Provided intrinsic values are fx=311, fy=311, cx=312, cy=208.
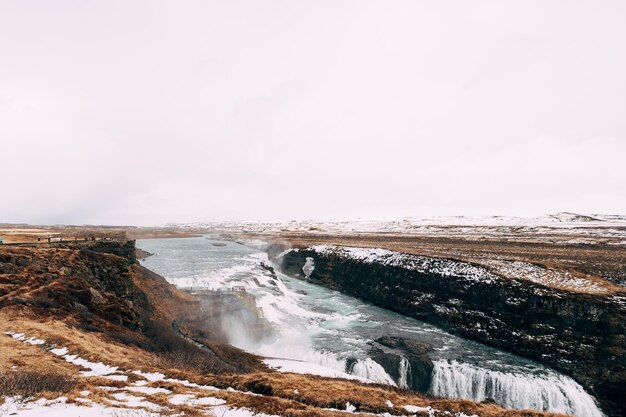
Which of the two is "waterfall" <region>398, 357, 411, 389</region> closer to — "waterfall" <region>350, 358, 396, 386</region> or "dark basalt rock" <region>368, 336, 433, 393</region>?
"dark basalt rock" <region>368, 336, 433, 393</region>

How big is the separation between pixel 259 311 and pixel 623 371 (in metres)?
33.3

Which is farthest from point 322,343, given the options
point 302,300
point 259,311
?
point 302,300

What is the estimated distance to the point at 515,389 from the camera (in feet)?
77.0

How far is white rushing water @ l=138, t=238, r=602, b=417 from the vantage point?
76.8 ft

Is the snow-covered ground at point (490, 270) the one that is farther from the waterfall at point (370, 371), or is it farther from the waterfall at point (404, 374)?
the waterfall at point (370, 371)

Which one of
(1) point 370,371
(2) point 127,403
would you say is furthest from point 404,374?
(2) point 127,403

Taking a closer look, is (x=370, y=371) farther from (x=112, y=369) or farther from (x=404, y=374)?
(x=112, y=369)

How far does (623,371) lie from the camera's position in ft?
79.9

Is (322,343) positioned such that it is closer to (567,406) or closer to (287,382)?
(287,382)

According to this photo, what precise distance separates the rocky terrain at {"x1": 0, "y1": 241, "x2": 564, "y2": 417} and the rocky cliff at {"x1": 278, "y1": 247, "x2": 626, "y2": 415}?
20329 millimetres

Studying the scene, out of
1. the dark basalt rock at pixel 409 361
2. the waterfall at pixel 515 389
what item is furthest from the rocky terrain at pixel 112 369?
the waterfall at pixel 515 389

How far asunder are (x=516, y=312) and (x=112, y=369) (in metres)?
35.9

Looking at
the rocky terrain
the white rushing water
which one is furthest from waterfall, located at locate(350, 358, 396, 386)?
the rocky terrain

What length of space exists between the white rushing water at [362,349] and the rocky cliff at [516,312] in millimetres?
1694
